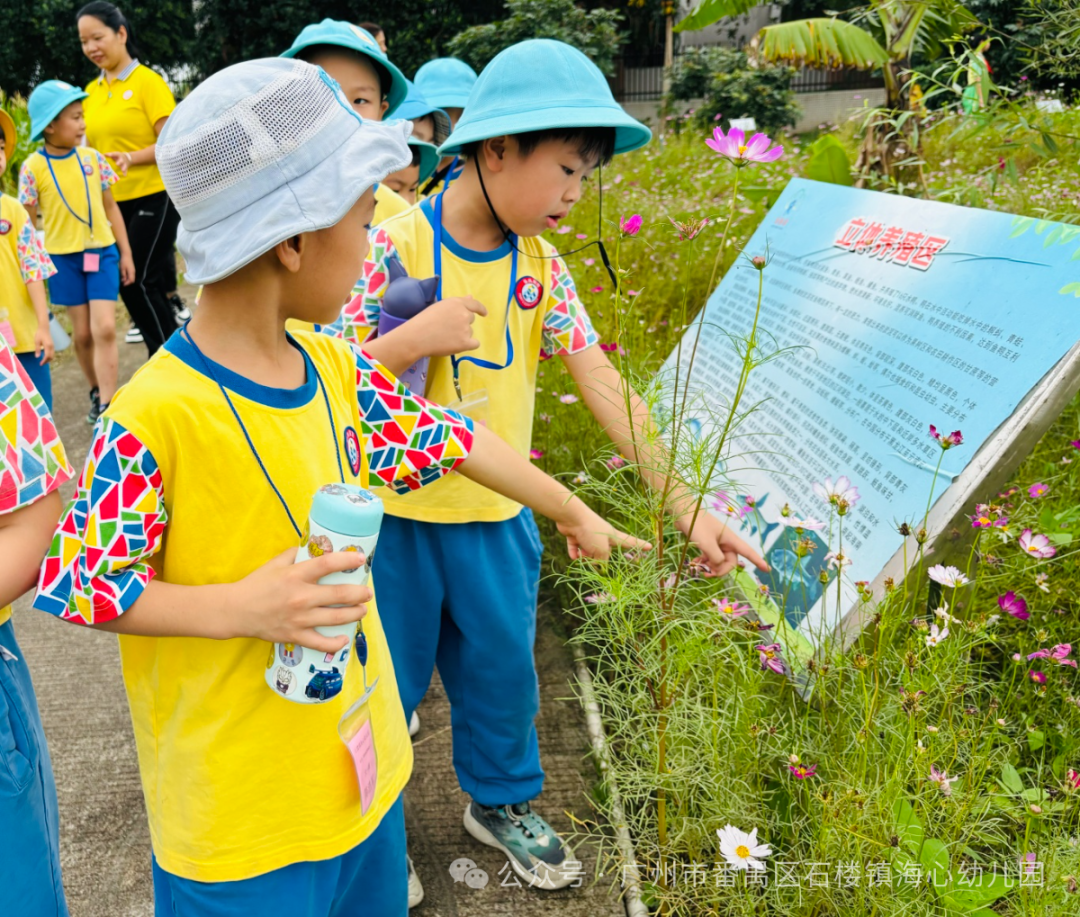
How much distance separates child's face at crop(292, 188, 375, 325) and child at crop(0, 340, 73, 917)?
1.16 feet

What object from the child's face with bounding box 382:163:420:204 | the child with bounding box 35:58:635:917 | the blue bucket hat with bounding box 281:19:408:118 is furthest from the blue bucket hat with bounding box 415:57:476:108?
the child with bounding box 35:58:635:917

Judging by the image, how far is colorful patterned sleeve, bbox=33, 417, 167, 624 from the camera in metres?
1.02

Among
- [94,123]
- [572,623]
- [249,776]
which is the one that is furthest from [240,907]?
[94,123]

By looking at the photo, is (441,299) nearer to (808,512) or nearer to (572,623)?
(808,512)

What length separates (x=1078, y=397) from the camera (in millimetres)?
2748

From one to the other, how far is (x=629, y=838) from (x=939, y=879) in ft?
2.07

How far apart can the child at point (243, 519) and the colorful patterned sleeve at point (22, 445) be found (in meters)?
0.11

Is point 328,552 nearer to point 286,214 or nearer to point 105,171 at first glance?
point 286,214

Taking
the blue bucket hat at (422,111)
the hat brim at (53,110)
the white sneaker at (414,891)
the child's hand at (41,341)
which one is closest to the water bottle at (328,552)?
the white sneaker at (414,891)

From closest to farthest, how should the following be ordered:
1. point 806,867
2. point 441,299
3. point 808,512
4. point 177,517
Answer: point 177,517
point 806,867
point 441,299
point 808,512

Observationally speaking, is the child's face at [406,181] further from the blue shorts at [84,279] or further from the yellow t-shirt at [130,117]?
the yellow t-shirt at [130,117]

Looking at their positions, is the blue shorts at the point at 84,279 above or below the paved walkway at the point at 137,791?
above

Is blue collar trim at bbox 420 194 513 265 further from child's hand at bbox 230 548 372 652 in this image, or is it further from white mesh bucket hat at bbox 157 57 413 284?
child's hand at bbox 230 548 372 652

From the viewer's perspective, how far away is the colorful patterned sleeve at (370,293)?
1806mm
